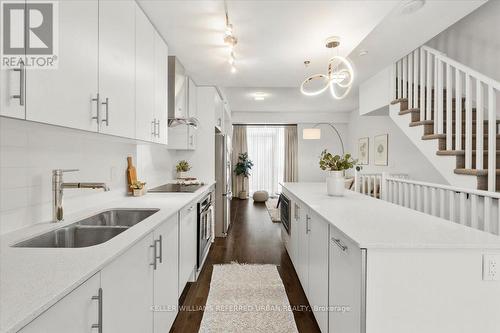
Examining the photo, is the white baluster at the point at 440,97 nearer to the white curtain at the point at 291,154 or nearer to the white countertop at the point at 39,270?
the white countertop at the point at 39,270

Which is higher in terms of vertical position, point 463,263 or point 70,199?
point 70,199

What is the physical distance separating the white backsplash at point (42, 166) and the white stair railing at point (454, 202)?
2854mm

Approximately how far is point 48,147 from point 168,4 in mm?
1334

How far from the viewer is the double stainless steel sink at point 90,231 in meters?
1.38

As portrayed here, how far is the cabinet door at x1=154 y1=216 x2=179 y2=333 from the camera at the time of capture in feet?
5.35

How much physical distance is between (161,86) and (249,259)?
2.33 m

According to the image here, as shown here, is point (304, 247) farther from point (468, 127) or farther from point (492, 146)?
point (468, 127)

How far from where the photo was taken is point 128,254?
1.22 metres

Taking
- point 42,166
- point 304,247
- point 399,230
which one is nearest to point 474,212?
point 399,230

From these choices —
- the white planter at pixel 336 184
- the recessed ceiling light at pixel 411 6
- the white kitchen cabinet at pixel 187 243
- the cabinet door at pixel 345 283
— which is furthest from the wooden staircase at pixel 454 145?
the white kitchen cabinet at pixel 187 243

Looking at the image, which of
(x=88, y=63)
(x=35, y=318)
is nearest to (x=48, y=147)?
(x=88, y=63)

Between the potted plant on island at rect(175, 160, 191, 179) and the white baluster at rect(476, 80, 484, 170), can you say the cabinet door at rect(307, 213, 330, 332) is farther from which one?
the potted plant on island at rect(175, 160, 191, 179)

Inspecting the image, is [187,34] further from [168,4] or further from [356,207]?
[356,207]

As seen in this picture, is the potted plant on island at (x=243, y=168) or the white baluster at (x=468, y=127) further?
the potted plant on island at (x=243, y=168)
